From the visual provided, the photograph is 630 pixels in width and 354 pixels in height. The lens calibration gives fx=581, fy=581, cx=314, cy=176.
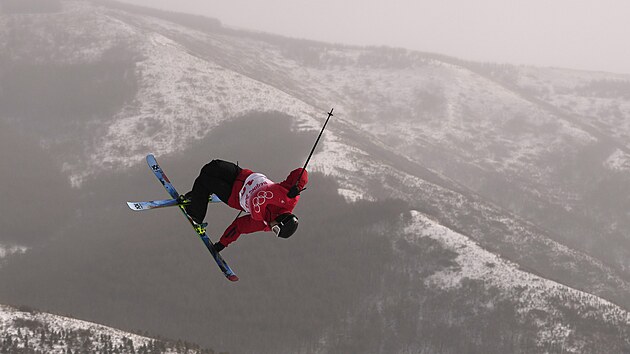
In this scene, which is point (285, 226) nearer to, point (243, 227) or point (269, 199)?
point (269, 199)

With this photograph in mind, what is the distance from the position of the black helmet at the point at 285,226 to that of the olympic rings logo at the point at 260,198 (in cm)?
61

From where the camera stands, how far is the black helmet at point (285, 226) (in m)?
13.0

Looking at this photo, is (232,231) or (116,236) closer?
(232,231)

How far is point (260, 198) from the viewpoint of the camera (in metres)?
13.6

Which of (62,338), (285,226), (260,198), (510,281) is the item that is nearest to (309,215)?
(510,281)

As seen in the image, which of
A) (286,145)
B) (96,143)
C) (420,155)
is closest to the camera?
Result: (286,145)

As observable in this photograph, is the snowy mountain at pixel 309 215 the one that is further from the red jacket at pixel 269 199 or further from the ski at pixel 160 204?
the red jacket at pixel 269 199

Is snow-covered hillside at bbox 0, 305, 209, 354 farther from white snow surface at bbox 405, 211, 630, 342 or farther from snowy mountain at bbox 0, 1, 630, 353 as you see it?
white snow surface at bbox 405, 211, 630, 342

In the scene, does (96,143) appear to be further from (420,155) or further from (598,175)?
(598,175)

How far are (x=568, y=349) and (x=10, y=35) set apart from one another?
184 metres

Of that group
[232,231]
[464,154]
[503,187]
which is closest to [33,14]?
[464,154]

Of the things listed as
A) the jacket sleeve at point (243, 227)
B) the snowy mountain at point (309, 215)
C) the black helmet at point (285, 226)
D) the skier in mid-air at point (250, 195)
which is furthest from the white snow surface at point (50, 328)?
the black helmet at point (285, 226)

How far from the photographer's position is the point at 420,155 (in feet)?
573

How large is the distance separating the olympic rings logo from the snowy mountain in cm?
6494
